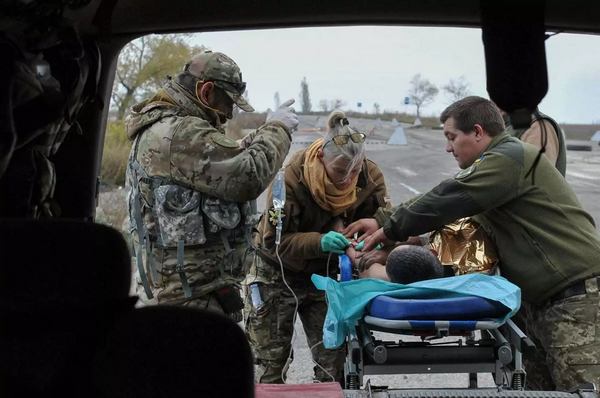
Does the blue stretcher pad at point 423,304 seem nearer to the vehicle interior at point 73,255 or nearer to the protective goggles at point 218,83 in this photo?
the protective goggles at point 218,83

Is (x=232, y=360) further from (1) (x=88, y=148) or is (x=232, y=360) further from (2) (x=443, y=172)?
(2) (x=443, y=172)

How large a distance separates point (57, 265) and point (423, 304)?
1.66 m

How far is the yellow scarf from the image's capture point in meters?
3.73

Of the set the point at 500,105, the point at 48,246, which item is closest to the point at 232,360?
the point at 48,246

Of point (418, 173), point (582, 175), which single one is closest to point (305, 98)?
point (418, 173)

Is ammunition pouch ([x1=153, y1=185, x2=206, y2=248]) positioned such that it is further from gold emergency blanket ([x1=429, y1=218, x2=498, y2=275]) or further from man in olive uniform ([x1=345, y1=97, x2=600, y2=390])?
gold emergency blanket ([x1=429, y1=218, x2=498, y2=275])

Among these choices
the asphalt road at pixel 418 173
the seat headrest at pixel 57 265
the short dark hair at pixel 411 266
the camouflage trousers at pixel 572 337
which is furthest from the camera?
the asphalt road at pixel 418 173

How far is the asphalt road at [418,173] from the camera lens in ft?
17.4

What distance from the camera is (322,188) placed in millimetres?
3727

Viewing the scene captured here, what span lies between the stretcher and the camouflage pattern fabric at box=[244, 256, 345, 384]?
2.95ft

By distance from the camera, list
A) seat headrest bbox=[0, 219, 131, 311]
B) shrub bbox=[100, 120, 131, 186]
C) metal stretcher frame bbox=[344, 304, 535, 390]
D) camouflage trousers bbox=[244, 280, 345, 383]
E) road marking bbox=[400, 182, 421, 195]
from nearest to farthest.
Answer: seat headrest bbox=[0, 219, 131, 311], metal stretcher frame bbox=[344, 304, 535, 390], camouflage trousers bbox=[244, 280, 345, 383], shrub bbox=[100, 120, 131, 186], road marking bbox=[400, 182, 421, 195]

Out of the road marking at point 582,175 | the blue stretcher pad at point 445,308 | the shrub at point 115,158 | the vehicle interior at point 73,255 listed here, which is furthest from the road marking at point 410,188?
the vehicle interior at point 73,255

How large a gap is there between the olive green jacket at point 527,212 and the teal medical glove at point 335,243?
1.59ft

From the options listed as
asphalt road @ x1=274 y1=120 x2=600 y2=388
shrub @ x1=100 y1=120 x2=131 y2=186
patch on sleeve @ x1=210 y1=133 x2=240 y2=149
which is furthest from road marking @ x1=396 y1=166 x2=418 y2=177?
patch on sleeve @ x1=210 y1=133 x2=240 y2=149
